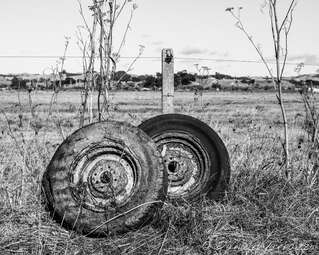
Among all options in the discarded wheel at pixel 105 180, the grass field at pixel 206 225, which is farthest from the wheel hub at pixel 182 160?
the discarded wheel at pixel 105 180

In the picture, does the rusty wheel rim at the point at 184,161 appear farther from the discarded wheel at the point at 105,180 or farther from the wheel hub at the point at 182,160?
the discarded wheel at the point at 105,180

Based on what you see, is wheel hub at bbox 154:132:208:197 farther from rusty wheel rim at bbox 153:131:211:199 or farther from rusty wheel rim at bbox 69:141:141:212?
rusty wheel rim at bbox 69:141:141:212

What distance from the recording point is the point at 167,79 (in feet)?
19.8

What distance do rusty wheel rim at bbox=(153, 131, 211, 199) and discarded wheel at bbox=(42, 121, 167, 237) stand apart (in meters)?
0.78

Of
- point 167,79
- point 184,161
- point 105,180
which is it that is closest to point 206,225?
point 105,180

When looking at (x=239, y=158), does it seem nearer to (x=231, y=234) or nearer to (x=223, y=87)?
(x=231, y=234)

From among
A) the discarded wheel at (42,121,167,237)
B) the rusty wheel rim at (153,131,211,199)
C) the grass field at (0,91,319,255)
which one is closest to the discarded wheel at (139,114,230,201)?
the rusty wheel rim at (153,131,211,199)

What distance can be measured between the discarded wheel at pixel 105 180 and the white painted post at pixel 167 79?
159 centimetres

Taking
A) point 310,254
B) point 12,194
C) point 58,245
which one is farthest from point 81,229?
point 310,254

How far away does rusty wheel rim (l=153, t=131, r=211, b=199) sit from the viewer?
5.22 m

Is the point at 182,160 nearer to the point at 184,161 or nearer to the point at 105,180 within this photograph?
the point at 184,161

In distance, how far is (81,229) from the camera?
14.0 feet

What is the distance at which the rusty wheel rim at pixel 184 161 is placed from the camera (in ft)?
17.1

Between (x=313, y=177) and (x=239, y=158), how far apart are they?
97 centimetres
